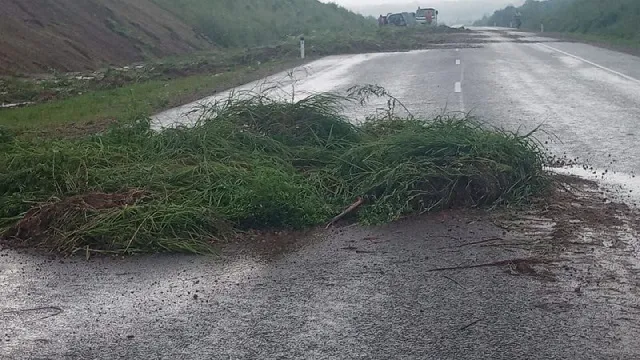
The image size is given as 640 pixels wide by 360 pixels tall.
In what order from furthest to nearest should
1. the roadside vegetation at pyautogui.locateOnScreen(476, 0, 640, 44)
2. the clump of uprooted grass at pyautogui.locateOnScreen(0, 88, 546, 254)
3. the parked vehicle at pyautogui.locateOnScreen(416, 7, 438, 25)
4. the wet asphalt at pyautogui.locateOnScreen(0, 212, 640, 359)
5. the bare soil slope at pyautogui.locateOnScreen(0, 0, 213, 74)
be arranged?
the parked vehicle at pyautogui.locateOnScreen(416, 7, 438, 25)
the roadside vegetation at pyautogui.locateOnScreen(476, 0, 640, 44)
the bare soil slope at pyautogui.locateOnScreen(0, 0, 213, 74)
the clump of uprooted grass at pyautogui.locateOnScreen(0, 88, 546, 254)
the wet asphalt at pyautogui.locateOnScreen(0, 212, 640, 359)

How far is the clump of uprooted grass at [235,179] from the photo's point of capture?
7441 millimetres

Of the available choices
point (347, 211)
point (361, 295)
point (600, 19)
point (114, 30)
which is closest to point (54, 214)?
point (347, 211)

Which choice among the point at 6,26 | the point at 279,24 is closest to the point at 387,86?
the point at 6,26

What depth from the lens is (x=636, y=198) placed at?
27.3 ft

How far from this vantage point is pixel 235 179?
27.4ft

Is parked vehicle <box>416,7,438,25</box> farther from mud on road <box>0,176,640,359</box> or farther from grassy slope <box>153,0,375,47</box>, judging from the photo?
mud on road <box>0,176,640,359</box>

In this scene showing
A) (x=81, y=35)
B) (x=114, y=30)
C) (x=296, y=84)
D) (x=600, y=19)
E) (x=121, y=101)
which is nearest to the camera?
(x=121, y=101)

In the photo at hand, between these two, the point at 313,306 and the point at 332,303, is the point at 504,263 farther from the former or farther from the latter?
the point at 313,306

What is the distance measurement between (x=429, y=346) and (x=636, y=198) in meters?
4.40

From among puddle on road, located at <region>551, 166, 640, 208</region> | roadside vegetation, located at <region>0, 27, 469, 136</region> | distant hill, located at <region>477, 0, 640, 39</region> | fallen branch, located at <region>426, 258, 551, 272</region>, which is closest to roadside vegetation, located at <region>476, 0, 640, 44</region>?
distant hill, located at <region>477, 0, 640, 39</region>

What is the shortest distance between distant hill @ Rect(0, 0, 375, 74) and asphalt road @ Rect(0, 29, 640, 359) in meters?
15.8

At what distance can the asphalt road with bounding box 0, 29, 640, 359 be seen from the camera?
4957 millimetres

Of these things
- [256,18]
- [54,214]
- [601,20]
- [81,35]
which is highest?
[81,35]

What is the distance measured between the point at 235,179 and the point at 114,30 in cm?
2345
